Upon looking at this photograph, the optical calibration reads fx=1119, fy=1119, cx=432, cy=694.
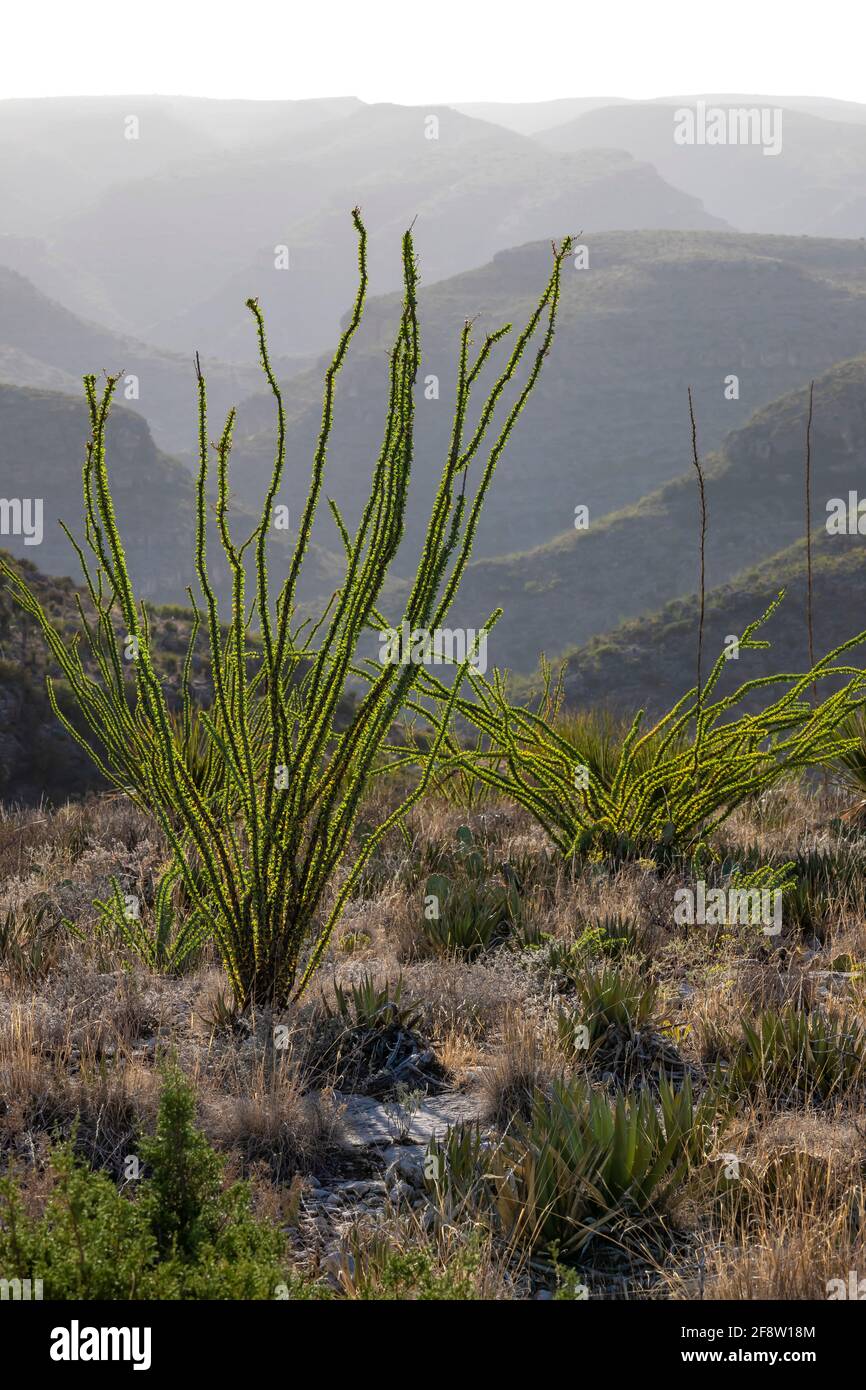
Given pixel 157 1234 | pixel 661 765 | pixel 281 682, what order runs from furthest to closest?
1. pixel 661 765
2. pixel 281 682
3. pixel 157 1234

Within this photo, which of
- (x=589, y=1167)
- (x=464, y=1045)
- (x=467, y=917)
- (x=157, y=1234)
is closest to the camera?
(x=157, y=1234)

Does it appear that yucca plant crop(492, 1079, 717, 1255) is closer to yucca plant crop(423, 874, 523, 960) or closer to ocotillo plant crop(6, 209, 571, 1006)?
ocotillo plant crop(6, 209, 571, 1006)

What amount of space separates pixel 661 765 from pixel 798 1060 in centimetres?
183

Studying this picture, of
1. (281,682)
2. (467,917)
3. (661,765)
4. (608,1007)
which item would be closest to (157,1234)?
(608,1007)

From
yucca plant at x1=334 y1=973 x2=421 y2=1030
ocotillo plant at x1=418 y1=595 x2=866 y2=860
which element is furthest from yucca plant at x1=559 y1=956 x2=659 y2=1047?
ocotillo plant at x1=418 y1=595 x2=866 y2=860

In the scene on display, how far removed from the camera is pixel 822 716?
436 cm

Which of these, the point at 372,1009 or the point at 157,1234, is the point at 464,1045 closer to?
the point at 372,1009

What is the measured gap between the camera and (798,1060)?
2742 millimetres

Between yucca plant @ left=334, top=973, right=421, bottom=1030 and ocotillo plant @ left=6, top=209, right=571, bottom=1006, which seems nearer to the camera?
ocotillo plant @ left=6, top=209, right=571, bottom=1006

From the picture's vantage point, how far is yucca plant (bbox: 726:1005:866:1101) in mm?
2703

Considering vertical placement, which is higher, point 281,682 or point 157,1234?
point 281,682

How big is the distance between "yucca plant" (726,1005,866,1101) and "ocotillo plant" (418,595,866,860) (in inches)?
58.7
